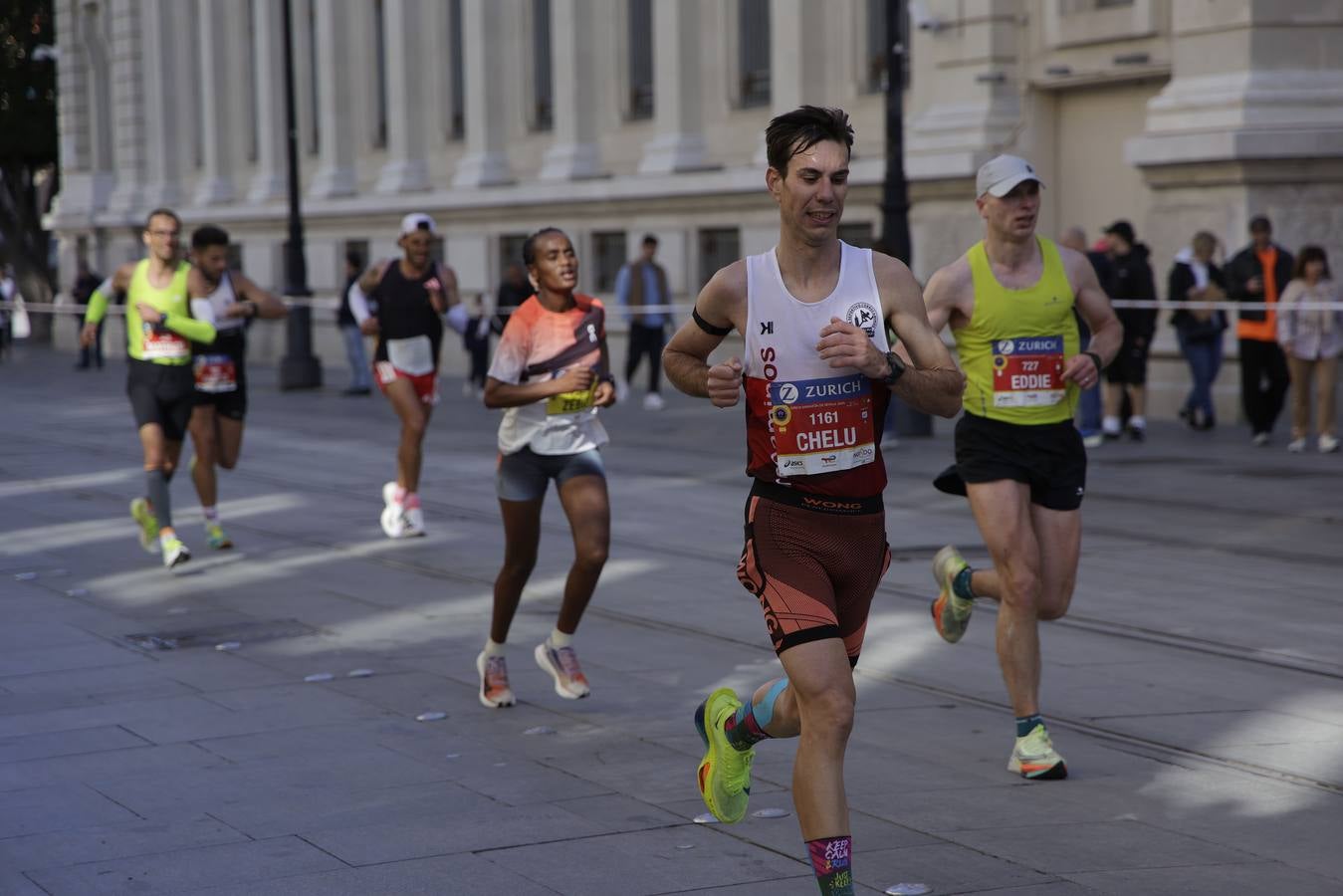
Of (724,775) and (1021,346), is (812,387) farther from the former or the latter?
(1021,346)

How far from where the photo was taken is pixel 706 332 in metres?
5.00

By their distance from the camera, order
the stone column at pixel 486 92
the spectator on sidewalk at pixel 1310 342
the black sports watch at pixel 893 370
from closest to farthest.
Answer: the black sports watch at pixel 893 370
the spectator on sidewalk at pixel 1310 342
the stone column at pixel 486 92

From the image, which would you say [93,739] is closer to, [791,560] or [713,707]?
[713,707]

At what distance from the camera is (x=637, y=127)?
28031mm

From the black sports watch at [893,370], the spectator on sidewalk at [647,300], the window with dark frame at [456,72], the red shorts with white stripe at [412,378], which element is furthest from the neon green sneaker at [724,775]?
the window with dark frame at [456,72]

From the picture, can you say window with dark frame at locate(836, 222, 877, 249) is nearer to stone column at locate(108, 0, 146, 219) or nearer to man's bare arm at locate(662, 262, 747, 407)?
man's bare arm at locate(662, 262, 747, 407)

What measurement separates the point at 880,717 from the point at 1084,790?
45.6 inches

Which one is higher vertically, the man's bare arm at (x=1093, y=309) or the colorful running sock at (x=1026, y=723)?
the man's bare arm at (x=1093, y=309)

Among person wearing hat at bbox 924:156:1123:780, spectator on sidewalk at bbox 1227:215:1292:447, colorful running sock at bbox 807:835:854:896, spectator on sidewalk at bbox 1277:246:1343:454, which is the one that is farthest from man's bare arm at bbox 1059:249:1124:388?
spectator on sidewalk at bbox 1227:215:1292:447

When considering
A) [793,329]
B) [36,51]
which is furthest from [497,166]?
[793,329]

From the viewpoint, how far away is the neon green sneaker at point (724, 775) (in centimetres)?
521

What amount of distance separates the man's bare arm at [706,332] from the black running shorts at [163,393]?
664 cm

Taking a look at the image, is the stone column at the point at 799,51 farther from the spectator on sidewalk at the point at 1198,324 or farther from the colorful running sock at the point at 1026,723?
the colorful running sock at the point at 1026,723

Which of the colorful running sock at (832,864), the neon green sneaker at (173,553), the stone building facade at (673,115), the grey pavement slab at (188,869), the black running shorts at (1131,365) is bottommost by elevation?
the grey pavement slab at (188,869)
